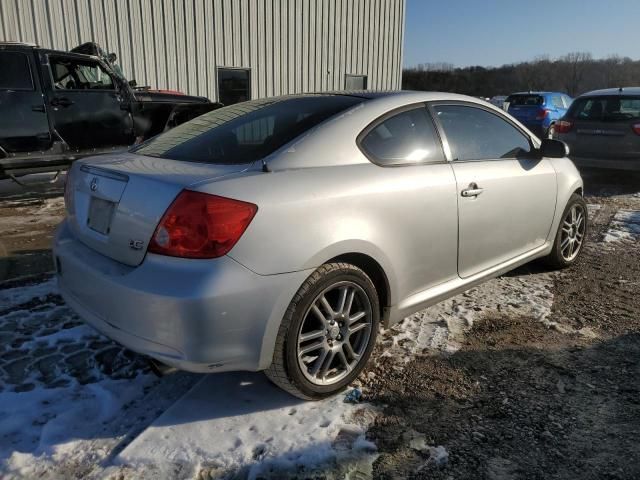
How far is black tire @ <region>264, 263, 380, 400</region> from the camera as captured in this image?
237cm

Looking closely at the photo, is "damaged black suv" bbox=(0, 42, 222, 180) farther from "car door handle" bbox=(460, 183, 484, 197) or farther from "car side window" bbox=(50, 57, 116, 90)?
"car door handle" bbox=(460, 183, 484, 197)

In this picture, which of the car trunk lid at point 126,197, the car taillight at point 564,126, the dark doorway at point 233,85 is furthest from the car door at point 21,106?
the car taillight at point 564,126

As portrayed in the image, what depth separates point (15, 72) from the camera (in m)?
6.62

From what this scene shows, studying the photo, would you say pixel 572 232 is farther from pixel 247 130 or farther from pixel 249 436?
pixel 249 436

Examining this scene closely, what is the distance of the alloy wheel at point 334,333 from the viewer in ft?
8.32

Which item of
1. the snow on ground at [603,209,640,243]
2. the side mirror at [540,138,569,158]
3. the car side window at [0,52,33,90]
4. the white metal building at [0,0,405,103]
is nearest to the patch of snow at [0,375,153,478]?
the side mirror at [540,138,569,158]

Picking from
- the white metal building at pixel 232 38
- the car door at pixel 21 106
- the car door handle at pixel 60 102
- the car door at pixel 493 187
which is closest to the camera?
the car door at pixel 493 187

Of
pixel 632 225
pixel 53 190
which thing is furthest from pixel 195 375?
pixel 53 190

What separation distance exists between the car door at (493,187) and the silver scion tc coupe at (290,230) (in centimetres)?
2

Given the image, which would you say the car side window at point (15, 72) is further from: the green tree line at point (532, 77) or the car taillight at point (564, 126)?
the green tree line at point (532, 77)

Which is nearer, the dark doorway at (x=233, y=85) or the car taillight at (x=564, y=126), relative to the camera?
the car taillight at (x=564, y=126)

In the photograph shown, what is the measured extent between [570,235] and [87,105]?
653 centimetres

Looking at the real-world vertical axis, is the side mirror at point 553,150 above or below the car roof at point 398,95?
below

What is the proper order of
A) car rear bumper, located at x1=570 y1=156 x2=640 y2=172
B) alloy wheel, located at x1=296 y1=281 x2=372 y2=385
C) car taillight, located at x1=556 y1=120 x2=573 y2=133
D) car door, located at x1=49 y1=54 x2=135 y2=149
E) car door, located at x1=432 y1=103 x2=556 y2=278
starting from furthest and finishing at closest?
car taillight, located at x1=556 y1=120 x2=573 y2=133 → car rear bumper, located at x1=570 y1=156 x2=640 y2=172 → car door, located at x1=49 y1=54 x2=135 y2=149 → car door, located at x1=432 y1=103 x2=556 y2=278 → alloy wheel, located at x1=296 y1=281 x2=372 y2=385
